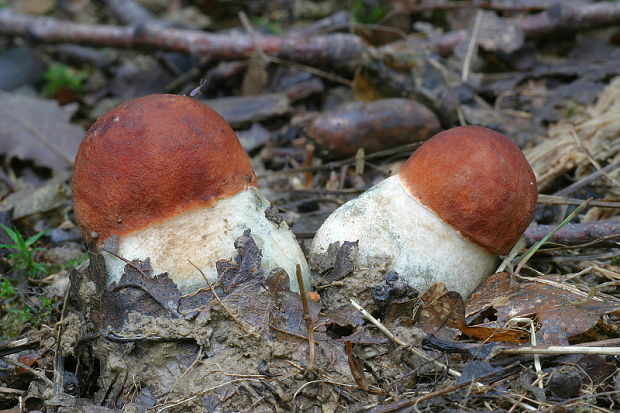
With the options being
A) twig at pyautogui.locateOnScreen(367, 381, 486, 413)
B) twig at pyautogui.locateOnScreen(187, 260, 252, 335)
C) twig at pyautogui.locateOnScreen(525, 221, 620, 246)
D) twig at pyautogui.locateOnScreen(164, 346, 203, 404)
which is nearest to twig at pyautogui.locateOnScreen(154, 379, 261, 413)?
twig at pyautogui.locateOnScreen(164, 346, 203, 404)

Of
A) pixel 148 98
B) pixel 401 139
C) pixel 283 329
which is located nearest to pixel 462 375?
pixel 283 329

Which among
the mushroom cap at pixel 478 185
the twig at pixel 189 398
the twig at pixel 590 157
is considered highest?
the mushroom cap at pixel 478 185

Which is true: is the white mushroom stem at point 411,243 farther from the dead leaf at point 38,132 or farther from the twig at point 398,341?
the dead leaf at point 38,132

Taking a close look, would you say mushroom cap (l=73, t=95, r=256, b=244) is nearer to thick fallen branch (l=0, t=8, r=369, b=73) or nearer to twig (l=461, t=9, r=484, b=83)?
thick fallen branch (l=0, t=8, r=369, b=73)

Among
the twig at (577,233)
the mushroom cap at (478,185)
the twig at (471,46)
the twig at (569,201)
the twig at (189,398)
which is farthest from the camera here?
the twig at (471,46)

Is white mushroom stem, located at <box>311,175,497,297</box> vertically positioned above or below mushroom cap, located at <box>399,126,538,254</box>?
below

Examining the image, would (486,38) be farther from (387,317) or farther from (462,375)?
(462,375)

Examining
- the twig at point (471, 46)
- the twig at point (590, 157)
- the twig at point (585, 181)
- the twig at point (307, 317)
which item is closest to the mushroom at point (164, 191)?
the twig at point (307, 317)
